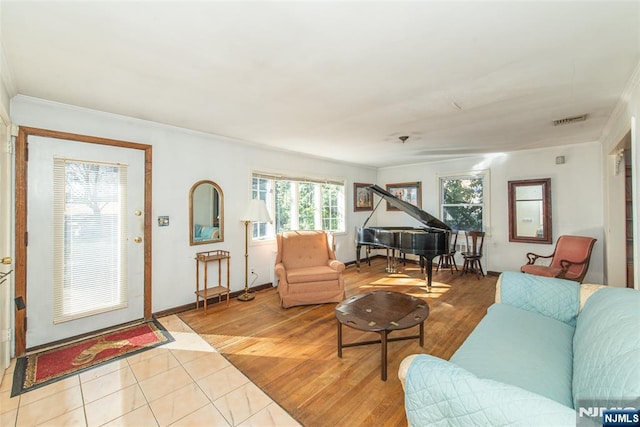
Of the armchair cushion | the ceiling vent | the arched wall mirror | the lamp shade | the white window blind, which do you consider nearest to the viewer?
the white window blind

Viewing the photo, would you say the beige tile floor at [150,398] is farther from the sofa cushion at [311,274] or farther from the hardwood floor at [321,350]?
the sofa cushion at [311,274]

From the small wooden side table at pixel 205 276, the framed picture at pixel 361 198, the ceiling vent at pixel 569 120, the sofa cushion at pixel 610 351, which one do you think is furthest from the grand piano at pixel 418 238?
the small wooden side table at pixel 205 276

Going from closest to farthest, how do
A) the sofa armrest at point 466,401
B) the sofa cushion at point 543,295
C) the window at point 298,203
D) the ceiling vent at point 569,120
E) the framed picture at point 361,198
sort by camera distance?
1. the sofa armrest at point 466,401
2. the sofa cushion at point 543,295
3. the ceiling vent at point 569,120
4. the window at point 298,203
5. the framed picture at point 361,198

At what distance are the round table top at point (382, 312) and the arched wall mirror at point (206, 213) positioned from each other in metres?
2.27

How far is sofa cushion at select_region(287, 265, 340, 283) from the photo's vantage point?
3566mm

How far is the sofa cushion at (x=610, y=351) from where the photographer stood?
2.97 ft

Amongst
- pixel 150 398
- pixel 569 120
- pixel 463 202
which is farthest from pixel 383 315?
pixel 463 202

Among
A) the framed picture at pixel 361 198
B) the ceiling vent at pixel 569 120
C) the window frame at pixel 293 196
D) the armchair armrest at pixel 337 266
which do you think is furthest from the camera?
the framed picture at pixel 361 198

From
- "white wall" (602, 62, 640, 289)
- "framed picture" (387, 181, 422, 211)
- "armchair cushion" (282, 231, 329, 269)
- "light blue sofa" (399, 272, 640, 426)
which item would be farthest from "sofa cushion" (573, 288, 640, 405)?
"framed picture" (387, 181, 422, 211)

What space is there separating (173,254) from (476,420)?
3538 mm

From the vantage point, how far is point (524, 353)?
5.16 ft

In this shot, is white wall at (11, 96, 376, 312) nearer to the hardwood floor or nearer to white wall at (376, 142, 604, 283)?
the hardwood floor

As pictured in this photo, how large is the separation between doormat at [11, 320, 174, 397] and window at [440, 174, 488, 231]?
18.3ft

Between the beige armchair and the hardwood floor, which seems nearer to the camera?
the hardwood floor
